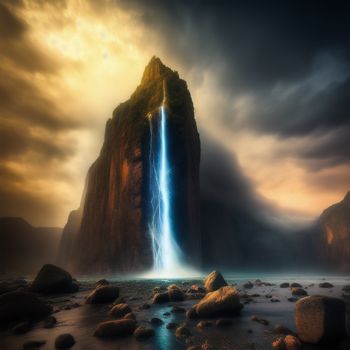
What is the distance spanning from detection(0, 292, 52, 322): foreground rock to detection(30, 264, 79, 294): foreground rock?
354 inches

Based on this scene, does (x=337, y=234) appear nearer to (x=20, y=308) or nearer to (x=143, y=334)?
(x=143, y=334)

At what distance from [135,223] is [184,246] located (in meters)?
13.4

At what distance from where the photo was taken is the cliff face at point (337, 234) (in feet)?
363

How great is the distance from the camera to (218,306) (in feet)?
30.3

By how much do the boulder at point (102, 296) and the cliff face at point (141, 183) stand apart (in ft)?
150

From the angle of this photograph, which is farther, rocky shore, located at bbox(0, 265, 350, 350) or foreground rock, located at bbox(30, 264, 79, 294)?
foreground rock, located at bbox(30, 264, 79, 294)

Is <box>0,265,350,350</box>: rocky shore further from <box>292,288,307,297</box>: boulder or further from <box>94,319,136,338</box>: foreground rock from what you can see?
<box>292,288,307,297</box>: boulder

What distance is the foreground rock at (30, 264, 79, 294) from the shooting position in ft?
58.5

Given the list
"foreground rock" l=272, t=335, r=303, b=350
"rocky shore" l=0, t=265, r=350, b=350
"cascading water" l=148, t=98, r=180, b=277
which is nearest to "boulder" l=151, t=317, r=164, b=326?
"rocky shore" l=0, t=265, r=350, b=350

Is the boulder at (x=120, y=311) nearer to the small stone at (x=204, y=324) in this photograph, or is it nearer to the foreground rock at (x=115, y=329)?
the foreground rock at (x=115, y=329)

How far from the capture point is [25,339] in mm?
6855

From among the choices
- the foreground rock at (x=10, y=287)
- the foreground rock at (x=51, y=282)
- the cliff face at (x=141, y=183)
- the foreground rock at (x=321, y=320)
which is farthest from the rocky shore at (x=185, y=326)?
the cliff face at (x=141, y=183)

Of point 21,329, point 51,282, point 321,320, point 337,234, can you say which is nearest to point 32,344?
point 21,329

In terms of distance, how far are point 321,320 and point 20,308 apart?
30.0 ft
